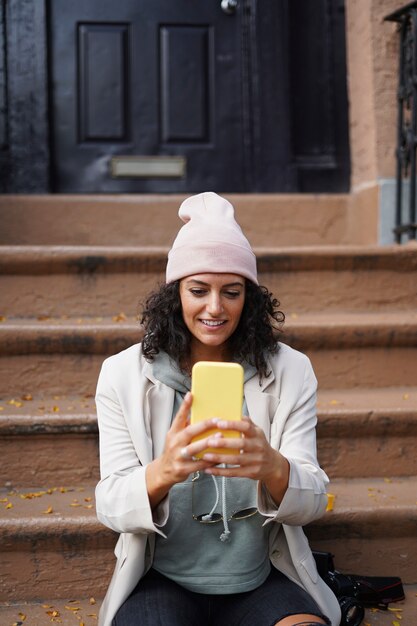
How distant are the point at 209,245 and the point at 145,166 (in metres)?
2.52

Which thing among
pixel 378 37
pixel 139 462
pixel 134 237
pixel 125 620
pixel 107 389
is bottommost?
pixel 125 620

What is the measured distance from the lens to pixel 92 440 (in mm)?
2590

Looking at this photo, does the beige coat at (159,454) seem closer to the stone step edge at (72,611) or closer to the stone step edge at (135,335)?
the stone step edge at (72,611)

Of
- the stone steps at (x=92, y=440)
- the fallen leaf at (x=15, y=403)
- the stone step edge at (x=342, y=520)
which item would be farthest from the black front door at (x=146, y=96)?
the stone step edge at (x=342, y=520)

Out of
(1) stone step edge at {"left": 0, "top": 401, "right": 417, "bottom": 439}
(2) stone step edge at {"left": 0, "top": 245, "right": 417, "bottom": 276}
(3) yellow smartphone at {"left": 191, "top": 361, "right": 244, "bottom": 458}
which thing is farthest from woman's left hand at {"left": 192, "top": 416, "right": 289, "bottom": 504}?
(2) stone step edge at {"left": 0, "top": 245, "right": 417, "bottom": 276}

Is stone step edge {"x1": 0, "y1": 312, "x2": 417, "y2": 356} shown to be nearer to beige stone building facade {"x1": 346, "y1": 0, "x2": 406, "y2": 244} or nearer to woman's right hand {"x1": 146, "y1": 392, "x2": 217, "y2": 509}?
beige stone building facade {"x1": 346, "y1": 0, "x2": 406, "y2": 244}

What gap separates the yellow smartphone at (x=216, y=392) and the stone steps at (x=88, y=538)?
0.93 meters

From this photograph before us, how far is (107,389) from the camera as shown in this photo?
76.4 inches

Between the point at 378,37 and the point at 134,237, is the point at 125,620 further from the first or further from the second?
the point at 378,37

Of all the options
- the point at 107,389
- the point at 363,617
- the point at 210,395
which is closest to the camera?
the point at 210,395

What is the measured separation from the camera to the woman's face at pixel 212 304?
1.90 meters

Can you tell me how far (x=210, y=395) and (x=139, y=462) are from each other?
0.42 metres

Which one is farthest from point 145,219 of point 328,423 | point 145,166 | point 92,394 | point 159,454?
point 159,454

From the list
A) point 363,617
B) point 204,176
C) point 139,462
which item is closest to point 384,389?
point 363,617
